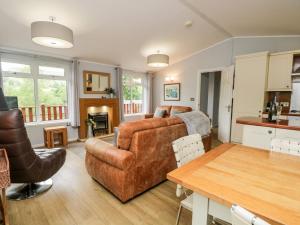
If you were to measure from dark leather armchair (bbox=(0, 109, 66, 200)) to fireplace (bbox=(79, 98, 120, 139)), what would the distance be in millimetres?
2677

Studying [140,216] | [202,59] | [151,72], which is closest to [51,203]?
[140,216]

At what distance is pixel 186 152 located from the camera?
4.93 ft

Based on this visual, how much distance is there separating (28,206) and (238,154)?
233cm

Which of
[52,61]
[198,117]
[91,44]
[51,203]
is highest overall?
[91,44]

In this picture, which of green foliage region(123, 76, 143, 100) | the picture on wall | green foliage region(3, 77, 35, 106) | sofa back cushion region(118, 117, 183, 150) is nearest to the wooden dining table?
sofa back cushion region(118, 117, 183, 150)

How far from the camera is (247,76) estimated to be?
3891 mm

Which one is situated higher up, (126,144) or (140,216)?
(126,144)

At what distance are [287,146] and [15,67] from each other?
16.7 feet

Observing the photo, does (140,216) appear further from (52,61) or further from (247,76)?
(52,61)

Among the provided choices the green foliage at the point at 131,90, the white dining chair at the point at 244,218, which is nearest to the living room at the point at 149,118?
the white dining chair at the point at 244,218

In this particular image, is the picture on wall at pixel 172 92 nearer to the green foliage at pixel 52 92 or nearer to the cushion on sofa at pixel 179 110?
the cushion on sofa at pixel 179 110

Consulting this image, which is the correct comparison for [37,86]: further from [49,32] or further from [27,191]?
[27,191]

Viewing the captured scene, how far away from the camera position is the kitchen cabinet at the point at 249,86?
12.1 ft

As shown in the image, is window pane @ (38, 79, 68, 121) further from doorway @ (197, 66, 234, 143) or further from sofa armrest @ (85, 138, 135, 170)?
doorway @ (197, 66, 234, 143)
